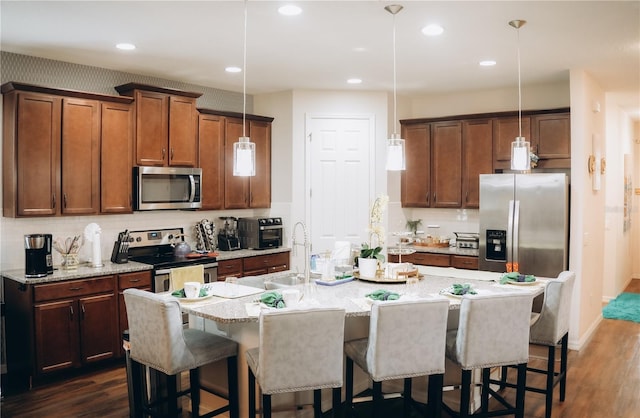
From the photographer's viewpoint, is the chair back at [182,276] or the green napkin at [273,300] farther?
the chair back at [182,276]

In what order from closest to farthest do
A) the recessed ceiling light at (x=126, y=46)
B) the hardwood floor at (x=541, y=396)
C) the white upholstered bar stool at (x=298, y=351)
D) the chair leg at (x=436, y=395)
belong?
the white upholstered bar stool at (x=298, y=351), the chair leg at (x=436, y=395), the hardwood floor at (x=541, y=396), the recessed ceiling light at (x=126, y=46)

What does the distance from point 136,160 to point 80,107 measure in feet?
2.27

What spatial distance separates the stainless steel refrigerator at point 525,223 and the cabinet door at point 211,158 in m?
2.84

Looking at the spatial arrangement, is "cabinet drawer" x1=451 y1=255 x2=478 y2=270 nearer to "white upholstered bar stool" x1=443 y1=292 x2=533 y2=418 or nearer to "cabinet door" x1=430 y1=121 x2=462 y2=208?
"cabinet door" x1=430 y1=121 x2=462 y2=208

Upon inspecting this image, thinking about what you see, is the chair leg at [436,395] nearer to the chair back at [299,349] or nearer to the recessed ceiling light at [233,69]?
the chair back at [299,349]

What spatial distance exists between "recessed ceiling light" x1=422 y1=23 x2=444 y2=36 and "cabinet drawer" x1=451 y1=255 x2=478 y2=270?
2.73 m

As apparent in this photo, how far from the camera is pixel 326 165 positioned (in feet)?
20.9

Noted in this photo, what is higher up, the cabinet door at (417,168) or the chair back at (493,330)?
the cabinet door at (417,168)

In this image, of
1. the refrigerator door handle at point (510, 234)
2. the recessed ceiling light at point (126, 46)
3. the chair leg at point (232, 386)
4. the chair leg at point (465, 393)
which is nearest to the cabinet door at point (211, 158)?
the recessed ceiling light at point (126, 46)

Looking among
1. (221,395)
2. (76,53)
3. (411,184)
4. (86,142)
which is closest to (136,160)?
(86,142)

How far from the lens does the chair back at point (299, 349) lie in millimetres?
2629

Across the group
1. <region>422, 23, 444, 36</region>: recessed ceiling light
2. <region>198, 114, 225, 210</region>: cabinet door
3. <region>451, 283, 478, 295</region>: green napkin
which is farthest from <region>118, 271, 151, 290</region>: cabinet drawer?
<region>422, 23, 444, 36</region>: recessed ceiling light

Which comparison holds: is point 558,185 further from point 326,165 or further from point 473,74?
point 326,165

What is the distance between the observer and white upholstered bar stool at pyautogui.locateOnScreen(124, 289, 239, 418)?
2.85 m
